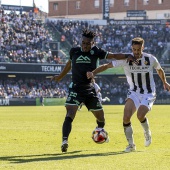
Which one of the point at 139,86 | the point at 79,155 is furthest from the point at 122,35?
the point at 79,155

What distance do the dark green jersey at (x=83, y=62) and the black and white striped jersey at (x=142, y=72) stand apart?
15.9 inches

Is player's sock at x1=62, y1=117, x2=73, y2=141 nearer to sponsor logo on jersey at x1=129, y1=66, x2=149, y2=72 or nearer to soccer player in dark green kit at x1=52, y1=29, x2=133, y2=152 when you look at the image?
soccer player in dark green kit at x1=52, y1=29, x2=133, y2=152

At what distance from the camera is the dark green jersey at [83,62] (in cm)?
1230

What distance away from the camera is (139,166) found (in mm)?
9516

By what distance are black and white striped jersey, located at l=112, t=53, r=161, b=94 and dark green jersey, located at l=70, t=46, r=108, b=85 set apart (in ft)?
1.32

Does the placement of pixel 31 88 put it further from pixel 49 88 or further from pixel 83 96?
pixel 83 96

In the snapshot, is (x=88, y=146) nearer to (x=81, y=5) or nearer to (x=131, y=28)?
(x=131, y=28)

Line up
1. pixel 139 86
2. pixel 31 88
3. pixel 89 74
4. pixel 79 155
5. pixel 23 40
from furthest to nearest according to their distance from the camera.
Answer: pixel 23 40
pixel 31 88
pixel 139 86
pixel 89 74
pixel 79 155

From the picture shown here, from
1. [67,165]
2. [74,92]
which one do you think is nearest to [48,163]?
[67,165]

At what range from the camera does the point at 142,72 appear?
41.1 feet

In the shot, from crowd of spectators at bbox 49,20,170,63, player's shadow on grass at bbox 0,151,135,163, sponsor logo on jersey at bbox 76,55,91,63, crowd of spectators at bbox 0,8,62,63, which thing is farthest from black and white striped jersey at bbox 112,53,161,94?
crowd of spectators at bbox 49,20,170,63

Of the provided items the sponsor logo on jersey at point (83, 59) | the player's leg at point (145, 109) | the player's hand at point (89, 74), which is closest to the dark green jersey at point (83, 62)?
the sponsor logo on jersey at point (83, 59)

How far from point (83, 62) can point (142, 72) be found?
4.23 ft

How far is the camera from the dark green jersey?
12297 mm
